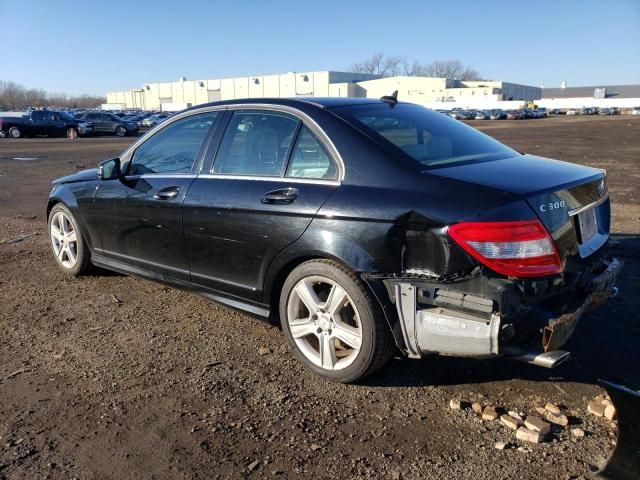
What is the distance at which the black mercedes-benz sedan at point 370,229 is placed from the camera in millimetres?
2887

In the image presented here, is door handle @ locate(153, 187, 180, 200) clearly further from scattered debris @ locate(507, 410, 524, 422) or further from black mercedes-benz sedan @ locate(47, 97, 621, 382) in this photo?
scattered debris @ locate(507, 410, 524, 422)

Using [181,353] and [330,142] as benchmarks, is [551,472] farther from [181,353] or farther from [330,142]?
[181,353]

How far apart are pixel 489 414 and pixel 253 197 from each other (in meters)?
1.95

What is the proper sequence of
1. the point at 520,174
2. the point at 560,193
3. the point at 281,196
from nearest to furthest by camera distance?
the point at 560,193
the point at 520,174
the point at 281,196

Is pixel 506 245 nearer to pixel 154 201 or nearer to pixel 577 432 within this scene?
pixel 577 432

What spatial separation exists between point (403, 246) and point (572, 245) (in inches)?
36.3

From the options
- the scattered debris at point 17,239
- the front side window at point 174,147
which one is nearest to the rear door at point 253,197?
the front side window at point 174,147

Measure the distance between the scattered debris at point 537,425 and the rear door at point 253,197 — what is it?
64.3 inches

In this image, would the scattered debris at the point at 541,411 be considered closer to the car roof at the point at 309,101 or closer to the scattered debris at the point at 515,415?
the scattered debris at the point at 515,415

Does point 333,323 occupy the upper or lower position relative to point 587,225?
lower

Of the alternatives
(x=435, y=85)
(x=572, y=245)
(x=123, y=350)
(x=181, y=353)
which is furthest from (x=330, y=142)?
(x=435, y=85)

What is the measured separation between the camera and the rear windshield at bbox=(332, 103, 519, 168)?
3504mm

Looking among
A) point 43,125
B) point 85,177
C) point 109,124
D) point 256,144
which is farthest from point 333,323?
point 109,124

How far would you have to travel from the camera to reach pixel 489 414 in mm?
3066
